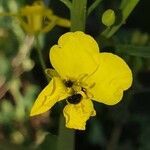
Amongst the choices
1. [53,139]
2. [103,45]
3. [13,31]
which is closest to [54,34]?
[13,31]

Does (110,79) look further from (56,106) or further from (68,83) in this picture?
(56,106)

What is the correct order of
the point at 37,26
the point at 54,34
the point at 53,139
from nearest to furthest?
the point at 37,26, the point at 53,139, the point at 54,34

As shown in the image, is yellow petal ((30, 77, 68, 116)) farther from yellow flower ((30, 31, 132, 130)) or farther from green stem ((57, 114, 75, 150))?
green stem ((57, 114, 75, 150))

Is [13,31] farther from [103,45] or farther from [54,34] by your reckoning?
[103,45]

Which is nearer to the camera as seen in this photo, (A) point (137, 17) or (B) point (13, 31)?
(B) point (13, 31)

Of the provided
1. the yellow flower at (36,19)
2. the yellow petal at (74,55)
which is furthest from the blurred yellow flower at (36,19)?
the yellow petal at (74,55)

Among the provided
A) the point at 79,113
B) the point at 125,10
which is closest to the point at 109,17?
the point at 125,10
